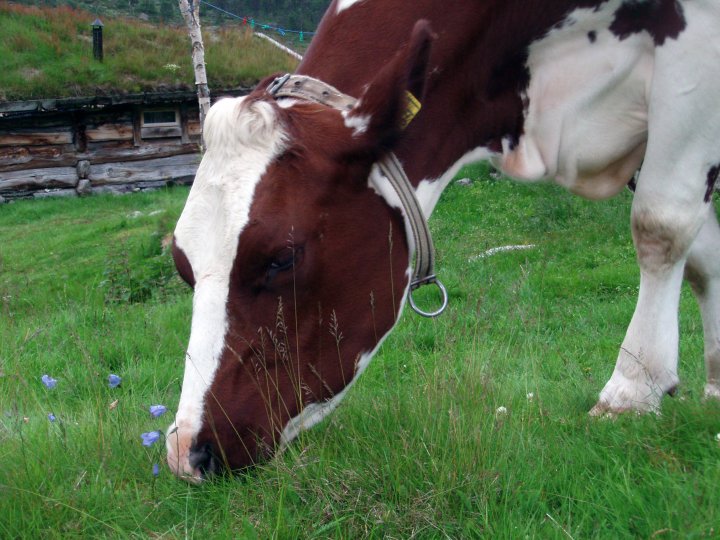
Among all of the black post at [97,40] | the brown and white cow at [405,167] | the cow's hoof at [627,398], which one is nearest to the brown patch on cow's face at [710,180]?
the brown and white cow at [405,167]

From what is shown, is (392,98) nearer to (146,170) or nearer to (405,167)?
(405,167)

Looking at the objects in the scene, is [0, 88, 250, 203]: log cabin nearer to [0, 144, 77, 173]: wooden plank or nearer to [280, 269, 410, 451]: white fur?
[0, 144, 77, 173]: wooden plank

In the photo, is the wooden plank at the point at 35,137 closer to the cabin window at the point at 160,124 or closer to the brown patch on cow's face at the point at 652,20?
the cabin window at the point at 160,124

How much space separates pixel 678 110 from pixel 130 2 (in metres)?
45.9

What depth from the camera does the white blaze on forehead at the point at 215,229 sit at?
2217 millimetres

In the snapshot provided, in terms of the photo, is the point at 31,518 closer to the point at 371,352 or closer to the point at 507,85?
the point at 371,352

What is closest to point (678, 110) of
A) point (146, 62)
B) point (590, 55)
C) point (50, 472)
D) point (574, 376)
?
point (590, 55)

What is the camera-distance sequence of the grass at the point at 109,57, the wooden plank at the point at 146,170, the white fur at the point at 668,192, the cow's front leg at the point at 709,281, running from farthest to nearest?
the wooden plank at the point at 146,170
the grass at the point at 109,57
the cow's front leg at the point at 709,281
the white fur at the point at 668,192

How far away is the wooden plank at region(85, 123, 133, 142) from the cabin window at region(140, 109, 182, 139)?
14.4 inches

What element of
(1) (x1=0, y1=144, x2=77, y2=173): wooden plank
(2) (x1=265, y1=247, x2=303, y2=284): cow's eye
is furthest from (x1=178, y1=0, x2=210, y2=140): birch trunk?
(2) (x1=265, y1=247, x2=303, y2=284): cow's eye

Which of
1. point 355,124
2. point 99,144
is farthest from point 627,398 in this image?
point 99,144

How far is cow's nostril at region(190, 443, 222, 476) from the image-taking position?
2.21 m

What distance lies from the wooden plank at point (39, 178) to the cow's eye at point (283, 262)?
19.3 m

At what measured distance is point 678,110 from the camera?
2.63m
